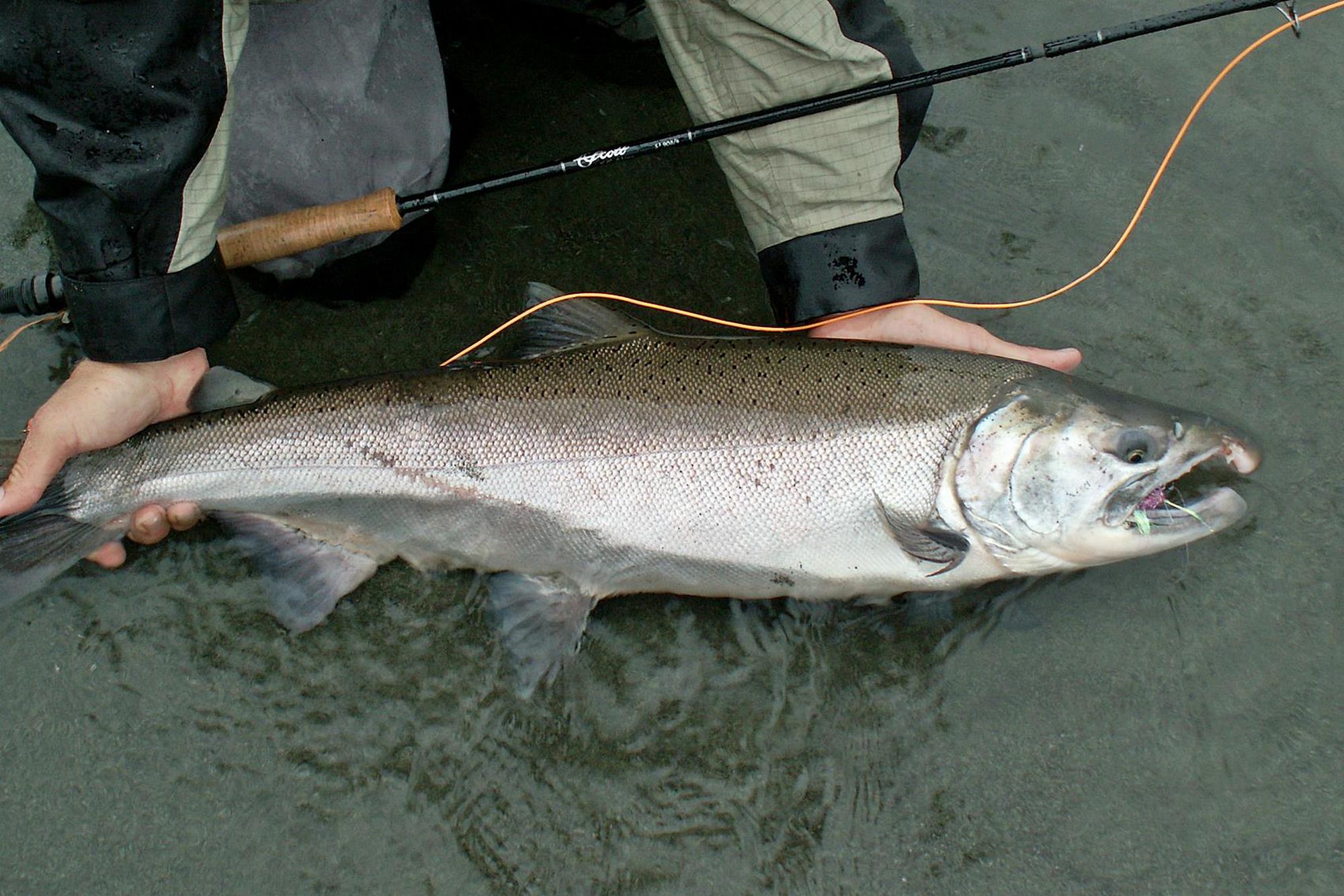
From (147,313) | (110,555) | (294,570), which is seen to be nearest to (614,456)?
(294,570)

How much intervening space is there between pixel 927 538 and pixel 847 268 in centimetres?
77

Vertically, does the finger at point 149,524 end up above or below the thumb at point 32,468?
below

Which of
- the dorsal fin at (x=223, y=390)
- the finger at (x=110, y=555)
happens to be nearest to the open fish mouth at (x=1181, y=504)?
the dorsal fin at (x=223, y=390)

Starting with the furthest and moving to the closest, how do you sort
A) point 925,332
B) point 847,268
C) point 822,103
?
point 925,332 < point 847,268 < point 822,103

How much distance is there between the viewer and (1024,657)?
2.50 metres

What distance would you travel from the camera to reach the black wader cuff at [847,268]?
252 cm

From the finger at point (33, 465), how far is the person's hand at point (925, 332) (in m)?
2.03

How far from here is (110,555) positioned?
255 centimetres

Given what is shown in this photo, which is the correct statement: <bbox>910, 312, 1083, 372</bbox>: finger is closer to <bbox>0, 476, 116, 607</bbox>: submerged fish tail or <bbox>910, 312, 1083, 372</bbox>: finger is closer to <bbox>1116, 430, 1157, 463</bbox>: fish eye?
<bbox>1116, 430, 1157, 463</bbox>: fish eye

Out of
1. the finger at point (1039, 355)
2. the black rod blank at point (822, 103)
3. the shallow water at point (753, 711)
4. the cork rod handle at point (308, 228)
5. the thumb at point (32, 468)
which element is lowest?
the shallow water at point (753, 711)

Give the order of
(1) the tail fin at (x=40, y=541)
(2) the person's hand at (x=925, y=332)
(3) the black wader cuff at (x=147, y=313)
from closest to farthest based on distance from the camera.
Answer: (3) the black wader cuff at (x=147, y=313) → (1) the tail fin at (x=40, y=541) → (2) the person's hand at (x=925, y=332)

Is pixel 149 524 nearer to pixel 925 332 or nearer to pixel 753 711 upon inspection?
pixel 753 711

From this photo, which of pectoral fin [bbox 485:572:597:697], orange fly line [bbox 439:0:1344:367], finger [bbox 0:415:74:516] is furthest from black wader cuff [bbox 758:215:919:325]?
finger [bbox 0:415:74:516]

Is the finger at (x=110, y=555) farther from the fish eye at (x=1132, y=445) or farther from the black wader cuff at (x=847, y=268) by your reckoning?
the fish eye at (x=1132, y=445)
